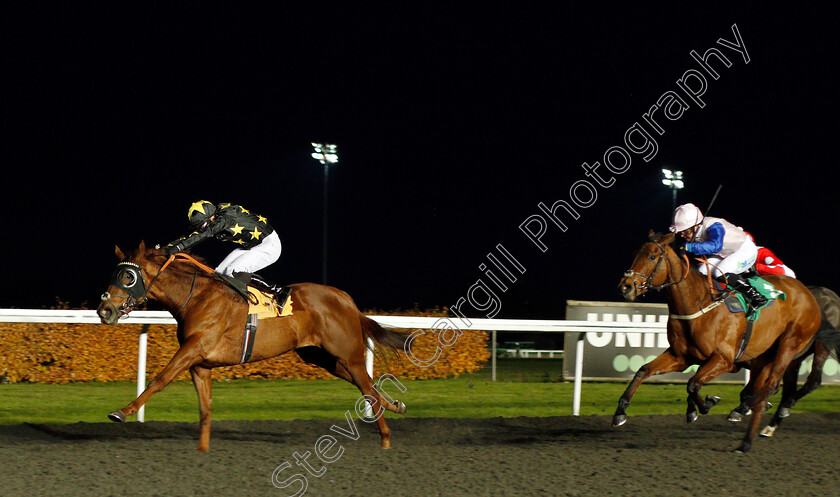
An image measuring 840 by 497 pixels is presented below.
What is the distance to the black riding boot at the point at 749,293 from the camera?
537cm

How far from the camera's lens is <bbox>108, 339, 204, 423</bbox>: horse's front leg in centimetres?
432

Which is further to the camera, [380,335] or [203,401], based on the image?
[380,335]

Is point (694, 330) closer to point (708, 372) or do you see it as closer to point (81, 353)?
point (708, 372)

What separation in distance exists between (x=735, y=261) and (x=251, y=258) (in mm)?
3338

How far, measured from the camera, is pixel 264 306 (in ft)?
15.9

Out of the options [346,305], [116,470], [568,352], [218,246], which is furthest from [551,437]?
[218,246]

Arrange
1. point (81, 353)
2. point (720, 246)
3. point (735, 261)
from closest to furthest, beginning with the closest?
1. point (720, 246)
2. point (735, 261)
3. point (81, 353)

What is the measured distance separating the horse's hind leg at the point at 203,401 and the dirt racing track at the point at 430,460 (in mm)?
80

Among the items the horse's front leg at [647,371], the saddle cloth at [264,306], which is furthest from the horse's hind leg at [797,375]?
the saddle cloth at [264,306]

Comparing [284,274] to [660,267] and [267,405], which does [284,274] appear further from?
[660,267]

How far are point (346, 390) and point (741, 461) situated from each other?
4592 millimetres

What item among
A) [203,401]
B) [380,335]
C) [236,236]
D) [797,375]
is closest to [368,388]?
[380,335]

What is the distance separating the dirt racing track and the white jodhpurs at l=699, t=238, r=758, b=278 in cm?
114

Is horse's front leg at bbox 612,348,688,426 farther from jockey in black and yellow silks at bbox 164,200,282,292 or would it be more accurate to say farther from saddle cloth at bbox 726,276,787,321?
jockey in black and yellow silks at bbox 164,200,282,292
